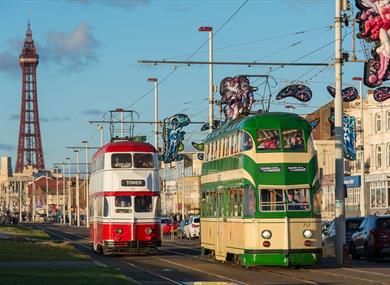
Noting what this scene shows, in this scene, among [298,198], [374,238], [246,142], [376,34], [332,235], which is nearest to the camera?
[298,198]

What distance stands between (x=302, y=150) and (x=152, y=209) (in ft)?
37.1

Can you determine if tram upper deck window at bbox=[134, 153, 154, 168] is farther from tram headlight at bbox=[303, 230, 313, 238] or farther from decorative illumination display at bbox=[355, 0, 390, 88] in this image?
tram headlight at bbox=[303, 230, 313, 238]

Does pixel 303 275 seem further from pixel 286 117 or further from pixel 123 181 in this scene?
pixel 123 181

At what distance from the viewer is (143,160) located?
132 ft

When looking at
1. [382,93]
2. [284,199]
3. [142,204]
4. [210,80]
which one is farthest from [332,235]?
[210,80]

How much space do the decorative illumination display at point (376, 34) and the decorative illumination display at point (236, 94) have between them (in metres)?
8.73

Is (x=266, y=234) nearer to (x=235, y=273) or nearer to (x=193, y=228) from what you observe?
(x=235, y=273)

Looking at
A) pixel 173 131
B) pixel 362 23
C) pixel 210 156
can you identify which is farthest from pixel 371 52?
pixel 173 131

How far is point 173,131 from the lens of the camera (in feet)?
195

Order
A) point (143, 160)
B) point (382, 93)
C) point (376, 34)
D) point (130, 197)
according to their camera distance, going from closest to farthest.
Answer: point (376, 34)
point (130, 197)
point (143, 160)
point (382, 93)

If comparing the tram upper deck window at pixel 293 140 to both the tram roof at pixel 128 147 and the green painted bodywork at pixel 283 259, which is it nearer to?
the green painted bodywork at pixel 283 259

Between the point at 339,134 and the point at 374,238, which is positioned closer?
the point at 339,134

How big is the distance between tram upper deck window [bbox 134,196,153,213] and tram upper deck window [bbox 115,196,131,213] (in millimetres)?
292

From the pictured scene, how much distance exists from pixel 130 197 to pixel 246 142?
10244mm
